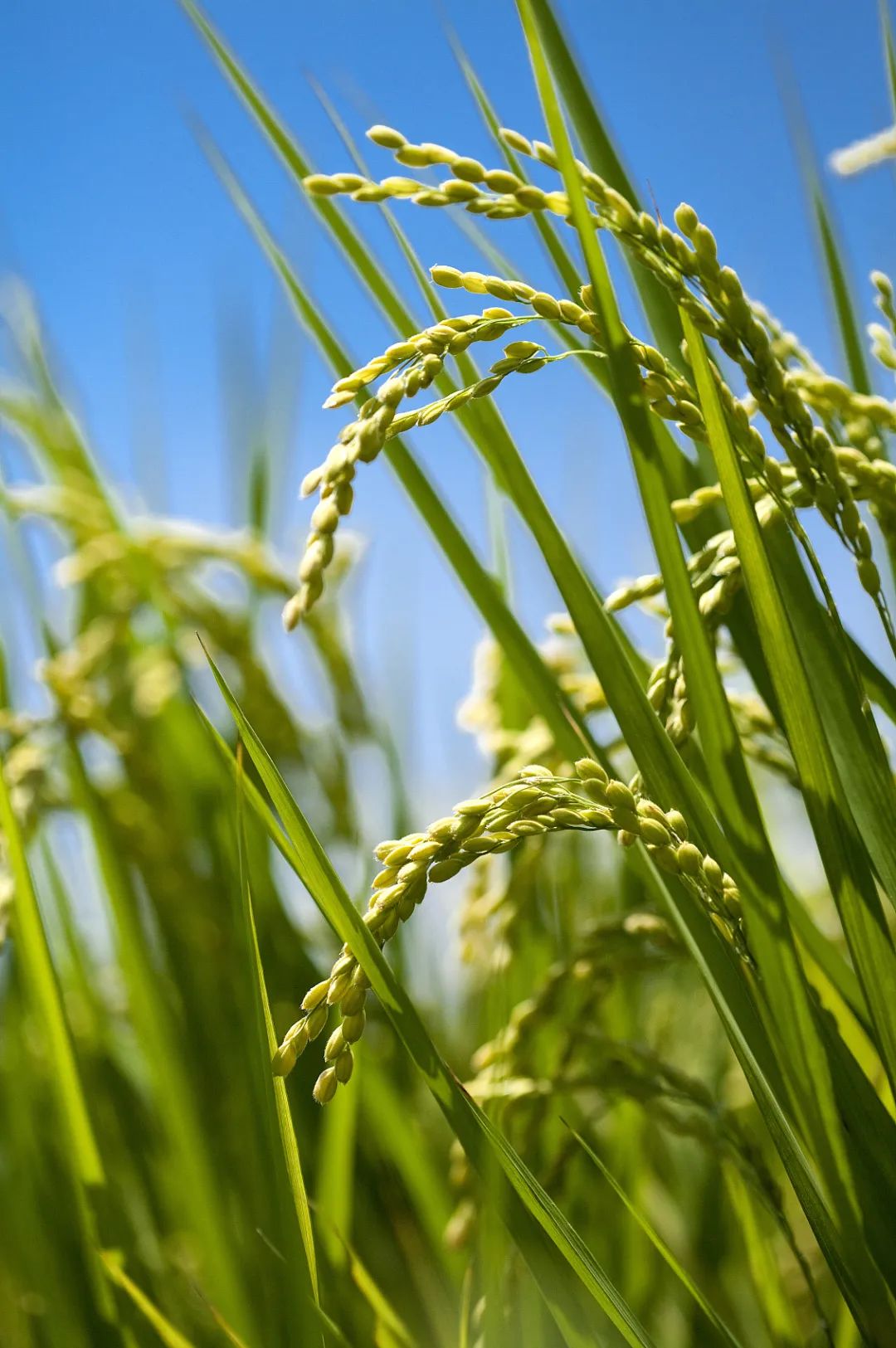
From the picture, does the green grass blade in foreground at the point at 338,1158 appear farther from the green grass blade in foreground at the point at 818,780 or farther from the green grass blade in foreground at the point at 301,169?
the green grass blade in foreground at the point at 301,169

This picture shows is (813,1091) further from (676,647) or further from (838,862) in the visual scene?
(676,647)

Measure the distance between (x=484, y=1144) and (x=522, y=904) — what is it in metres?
0.41

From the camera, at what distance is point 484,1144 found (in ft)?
1.63

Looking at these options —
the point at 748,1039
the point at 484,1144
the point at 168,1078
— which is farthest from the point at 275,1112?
the point at 168,1078

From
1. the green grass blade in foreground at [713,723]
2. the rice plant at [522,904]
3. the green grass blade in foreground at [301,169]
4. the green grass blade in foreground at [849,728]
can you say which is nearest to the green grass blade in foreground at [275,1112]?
the rice plant at [522,904]

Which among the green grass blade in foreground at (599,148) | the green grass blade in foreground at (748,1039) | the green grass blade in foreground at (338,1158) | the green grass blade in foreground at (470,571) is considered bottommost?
the green grass blade in foreground at (338,1158)

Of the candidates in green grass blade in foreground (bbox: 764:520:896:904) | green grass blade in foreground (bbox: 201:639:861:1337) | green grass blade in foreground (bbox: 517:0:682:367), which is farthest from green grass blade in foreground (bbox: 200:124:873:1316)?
green grass blade in foreground (bbox: 517:0:682:367)

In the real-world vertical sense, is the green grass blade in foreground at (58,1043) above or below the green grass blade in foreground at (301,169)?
below

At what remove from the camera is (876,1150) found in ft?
1.65

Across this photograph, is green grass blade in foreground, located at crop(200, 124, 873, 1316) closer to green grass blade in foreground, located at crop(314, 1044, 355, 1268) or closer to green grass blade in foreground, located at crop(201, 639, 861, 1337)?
green grass blade in foreground, located at crop(201, 639, 861, 1337)

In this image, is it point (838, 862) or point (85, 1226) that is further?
point (85, 1226)

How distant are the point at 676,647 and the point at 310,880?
249 millimetres

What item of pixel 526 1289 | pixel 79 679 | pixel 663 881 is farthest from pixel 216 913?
pixel 663 881

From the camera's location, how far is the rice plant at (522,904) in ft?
1.65
